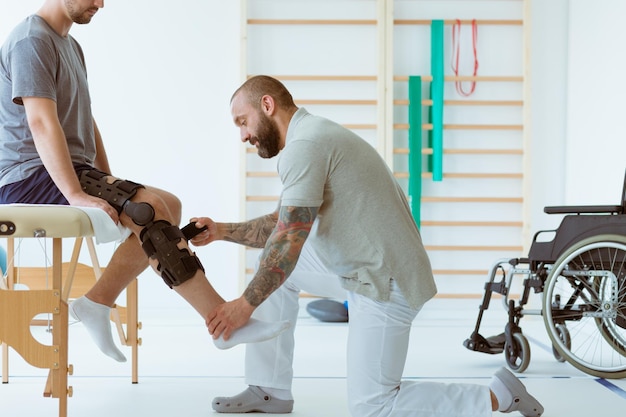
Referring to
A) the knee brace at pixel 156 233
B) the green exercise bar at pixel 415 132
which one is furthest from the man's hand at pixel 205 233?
the green exercise bar at pixel 415 132

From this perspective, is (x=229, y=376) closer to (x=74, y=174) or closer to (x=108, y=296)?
(x=108, y=296)

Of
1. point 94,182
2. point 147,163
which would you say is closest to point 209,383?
point 94,182

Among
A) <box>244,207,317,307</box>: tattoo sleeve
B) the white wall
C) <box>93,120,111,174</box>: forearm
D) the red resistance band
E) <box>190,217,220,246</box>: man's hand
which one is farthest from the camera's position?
the red resistance band

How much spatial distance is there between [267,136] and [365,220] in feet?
1.30

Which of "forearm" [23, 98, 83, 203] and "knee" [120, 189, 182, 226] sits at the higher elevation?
"forearm" [23, 98, 83, 203]

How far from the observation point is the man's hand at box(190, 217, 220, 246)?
2.43 meters

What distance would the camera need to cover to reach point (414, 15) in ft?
18.2

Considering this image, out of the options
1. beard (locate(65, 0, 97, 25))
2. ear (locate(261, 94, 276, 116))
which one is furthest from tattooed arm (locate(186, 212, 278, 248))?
beard (locate(65, 0, 97, 25))

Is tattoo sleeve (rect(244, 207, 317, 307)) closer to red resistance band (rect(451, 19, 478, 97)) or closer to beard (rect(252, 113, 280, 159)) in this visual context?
beard (rect(252, 113, 280, 159))

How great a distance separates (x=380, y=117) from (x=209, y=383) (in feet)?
9.09

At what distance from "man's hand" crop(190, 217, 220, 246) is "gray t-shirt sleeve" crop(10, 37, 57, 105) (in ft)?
1.97

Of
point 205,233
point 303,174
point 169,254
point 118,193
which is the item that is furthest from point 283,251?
point 118,193

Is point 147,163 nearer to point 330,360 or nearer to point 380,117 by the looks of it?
point 380,117

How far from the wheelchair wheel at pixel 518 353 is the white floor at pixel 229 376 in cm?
5
